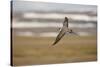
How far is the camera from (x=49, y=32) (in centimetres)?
207

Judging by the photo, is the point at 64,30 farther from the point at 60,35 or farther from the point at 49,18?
the point at 49,18

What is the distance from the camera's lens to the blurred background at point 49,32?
1.96m

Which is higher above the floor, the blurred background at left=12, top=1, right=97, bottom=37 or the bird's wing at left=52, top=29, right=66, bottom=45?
the blurred background at left=12, top=1, right=97, bottom=37

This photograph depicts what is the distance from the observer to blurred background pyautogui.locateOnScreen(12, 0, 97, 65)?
1.96 m

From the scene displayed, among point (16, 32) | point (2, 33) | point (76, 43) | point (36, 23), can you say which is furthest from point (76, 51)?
point (2, 33)

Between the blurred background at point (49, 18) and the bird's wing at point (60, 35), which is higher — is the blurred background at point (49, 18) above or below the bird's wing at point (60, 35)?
above

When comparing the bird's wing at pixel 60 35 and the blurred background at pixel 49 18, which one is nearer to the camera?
the blurred background at pixel 49 18

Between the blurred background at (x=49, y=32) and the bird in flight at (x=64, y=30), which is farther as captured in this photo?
the bird in flight at (x=64, y=30)

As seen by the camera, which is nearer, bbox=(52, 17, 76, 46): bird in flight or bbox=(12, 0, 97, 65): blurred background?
bbox=(12, 0, 97, 65): blurred background

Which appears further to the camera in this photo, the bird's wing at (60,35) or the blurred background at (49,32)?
the bird's wing at (60,35)

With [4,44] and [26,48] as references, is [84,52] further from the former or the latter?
[4,44]

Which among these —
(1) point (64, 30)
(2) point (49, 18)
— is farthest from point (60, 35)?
(2) point (49, 18)

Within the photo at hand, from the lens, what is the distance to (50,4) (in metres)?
2.08

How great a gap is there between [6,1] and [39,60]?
0.78 m
